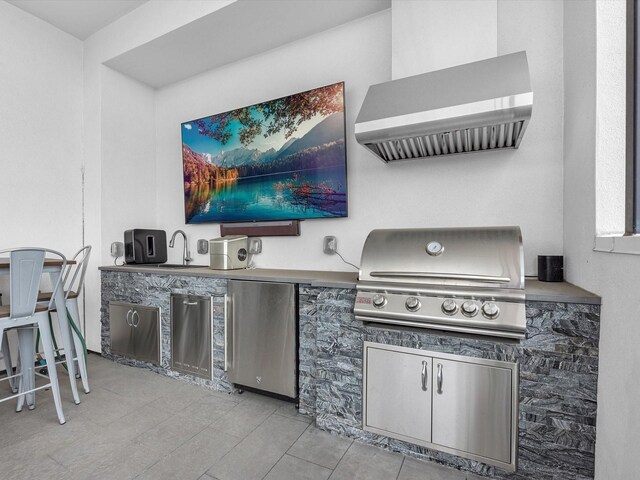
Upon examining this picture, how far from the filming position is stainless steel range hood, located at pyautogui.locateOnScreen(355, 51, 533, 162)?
154 cm

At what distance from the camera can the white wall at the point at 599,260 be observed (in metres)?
1.05

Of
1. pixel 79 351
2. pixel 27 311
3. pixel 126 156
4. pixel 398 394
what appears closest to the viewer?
pixel 398 394

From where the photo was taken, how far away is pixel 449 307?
5.02 ft

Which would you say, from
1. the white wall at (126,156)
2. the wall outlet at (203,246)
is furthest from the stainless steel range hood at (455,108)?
the white wall at (126,156)

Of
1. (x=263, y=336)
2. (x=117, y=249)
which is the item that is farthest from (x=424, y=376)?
(x=117, y=249)

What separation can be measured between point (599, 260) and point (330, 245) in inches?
65.6

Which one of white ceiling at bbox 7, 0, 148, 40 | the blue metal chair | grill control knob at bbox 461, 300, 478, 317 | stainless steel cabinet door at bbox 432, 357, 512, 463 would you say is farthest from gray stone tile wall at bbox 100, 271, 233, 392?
white ceiling at bbox 7, 0, 148, 40

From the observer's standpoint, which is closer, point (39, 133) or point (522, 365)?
point (522, 365)

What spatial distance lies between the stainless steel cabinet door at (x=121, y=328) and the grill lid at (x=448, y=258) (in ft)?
7.75

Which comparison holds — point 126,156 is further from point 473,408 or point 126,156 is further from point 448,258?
point 473,408

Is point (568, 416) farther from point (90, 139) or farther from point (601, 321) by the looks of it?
point (90, 139)

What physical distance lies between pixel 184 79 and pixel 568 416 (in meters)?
4.24

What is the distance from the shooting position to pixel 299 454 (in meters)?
1.70

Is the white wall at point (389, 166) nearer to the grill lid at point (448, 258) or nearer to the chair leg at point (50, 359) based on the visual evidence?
the grill lid at point (448, 258)
